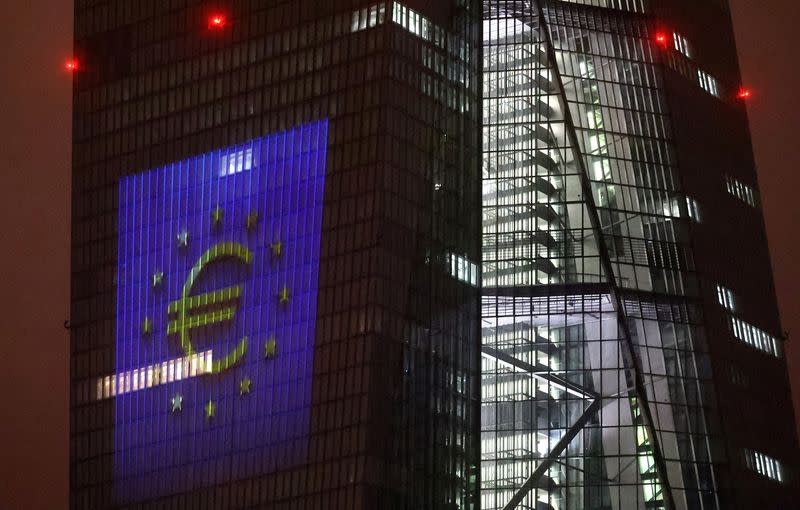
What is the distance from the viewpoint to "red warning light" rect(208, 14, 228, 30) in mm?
130875

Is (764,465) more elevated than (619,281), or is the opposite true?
(619,281)

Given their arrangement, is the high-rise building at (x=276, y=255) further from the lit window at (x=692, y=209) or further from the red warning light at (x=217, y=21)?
the lit window at (x=692, y=209)

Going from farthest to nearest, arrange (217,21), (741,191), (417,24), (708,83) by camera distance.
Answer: (708,83)
(741,191)
(217,21)
(417,24)

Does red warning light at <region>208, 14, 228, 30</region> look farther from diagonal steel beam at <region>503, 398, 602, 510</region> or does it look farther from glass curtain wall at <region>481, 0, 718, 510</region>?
diagonal steel beam at <region>503, 398, 602, 510</region>

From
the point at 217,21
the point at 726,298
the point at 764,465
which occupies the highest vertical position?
the point at 217,21

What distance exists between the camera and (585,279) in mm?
135500

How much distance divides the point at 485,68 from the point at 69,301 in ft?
132

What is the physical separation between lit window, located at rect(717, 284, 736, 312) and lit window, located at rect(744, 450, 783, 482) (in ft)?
41.3

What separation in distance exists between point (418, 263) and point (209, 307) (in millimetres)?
17024

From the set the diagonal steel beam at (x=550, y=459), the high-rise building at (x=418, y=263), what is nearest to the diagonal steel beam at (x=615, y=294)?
the high-rise building at (x=418, y=263)

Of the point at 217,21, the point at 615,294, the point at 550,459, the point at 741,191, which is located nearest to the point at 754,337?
the point at 741,191

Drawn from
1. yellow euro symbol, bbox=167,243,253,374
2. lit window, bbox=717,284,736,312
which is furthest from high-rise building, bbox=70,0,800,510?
lit window, bbox=717,284,736,312

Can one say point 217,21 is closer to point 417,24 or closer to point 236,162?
point 236,162

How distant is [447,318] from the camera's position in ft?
406
